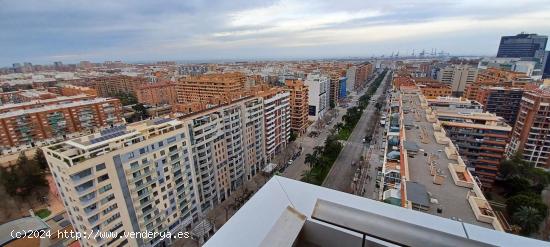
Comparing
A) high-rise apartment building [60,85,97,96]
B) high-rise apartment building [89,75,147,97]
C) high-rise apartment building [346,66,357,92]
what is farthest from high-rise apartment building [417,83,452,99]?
high-rise apartment building [89,75,147,97]

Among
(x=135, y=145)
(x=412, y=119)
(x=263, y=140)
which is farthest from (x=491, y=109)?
(x=135, y=145)

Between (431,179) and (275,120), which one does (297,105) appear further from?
(431,179)

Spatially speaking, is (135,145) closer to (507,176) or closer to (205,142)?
(205,142)

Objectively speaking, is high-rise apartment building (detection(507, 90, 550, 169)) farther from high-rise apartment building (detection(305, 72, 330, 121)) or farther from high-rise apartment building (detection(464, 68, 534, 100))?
high-rise apartment building (detection(305, 72, 330, 121))

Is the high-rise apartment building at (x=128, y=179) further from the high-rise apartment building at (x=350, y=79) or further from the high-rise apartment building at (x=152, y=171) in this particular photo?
the high-rise apartment building at (x=350, y=79)

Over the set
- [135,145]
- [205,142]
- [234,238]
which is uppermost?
[234,238]

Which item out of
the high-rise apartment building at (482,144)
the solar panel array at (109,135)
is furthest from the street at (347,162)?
the solar panel array at (109,135)
